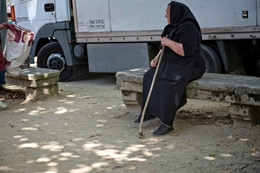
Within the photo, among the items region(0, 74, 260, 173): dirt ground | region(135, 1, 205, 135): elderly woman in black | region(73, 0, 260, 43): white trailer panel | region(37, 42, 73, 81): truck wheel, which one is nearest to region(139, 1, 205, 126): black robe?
region(135, 1, 205, 135): elderly woman in black

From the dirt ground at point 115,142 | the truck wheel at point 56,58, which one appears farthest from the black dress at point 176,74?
the truck wheel at point 56,58

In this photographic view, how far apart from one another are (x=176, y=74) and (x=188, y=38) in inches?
17.2

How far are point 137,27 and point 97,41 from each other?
1.02m

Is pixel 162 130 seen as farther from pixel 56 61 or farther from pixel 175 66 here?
pixel 56 61

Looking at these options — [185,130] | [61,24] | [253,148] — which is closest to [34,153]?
[185,130]

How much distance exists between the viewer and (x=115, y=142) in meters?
5.46

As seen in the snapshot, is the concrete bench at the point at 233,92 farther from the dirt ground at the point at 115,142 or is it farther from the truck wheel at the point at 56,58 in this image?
the truck wheel at the point at 56,58

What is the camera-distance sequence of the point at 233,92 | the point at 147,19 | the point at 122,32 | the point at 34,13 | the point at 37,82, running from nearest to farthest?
the point at 233,92 < the point at 37,82 < the point at 147,19 < the point at 122,32 < the point at 34,13

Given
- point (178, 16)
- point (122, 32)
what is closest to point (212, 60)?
point (122, 32)

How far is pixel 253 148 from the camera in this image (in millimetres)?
4898

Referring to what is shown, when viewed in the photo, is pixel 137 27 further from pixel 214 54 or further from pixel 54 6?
pixel 54 6

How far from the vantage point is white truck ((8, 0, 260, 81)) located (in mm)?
7996

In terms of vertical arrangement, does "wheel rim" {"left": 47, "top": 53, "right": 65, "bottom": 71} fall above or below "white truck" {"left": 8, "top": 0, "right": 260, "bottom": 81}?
below

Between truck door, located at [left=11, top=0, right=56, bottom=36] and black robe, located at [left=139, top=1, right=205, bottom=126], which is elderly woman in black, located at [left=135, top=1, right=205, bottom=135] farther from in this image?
truck door, located at [left=11, top=0, right=56, bottom=36]
